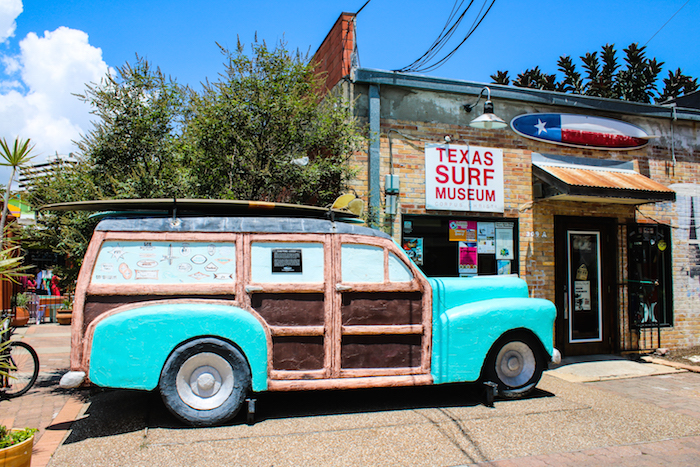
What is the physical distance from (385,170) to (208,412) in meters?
4.64

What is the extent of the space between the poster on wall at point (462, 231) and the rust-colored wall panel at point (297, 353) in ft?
12.7

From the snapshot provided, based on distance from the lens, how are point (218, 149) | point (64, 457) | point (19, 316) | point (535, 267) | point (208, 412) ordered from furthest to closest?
point (19, 316) → point (535, 267) → point (218, 149) → point (208, 412) → point (64, 457)

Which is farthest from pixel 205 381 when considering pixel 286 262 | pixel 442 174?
pixel 442 174

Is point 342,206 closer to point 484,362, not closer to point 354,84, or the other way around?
point 484,362

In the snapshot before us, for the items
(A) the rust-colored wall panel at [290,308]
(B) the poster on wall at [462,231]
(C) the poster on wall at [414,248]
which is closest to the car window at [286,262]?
(A) the rust-colored wall panel at [290,308]

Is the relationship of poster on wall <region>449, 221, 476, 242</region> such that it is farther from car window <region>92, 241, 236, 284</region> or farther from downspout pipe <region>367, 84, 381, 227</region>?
car window <region>92, 241, 236, 284</region>

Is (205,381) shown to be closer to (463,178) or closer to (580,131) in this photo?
(463,178)

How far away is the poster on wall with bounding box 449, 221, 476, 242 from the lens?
8.20 meters

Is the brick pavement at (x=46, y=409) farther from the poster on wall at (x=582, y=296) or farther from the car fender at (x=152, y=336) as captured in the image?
the poster on wall at (x=582, y=296)

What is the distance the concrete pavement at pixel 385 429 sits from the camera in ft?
13.3

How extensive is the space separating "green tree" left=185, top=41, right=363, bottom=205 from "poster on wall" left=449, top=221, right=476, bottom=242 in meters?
2.25

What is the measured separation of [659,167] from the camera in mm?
9633

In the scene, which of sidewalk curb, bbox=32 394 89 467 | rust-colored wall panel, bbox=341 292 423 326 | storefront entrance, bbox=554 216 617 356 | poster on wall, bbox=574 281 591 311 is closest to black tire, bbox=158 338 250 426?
sidewalk curb, bbox=32 394 89 467

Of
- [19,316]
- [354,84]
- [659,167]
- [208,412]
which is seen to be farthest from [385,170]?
[19,316]
